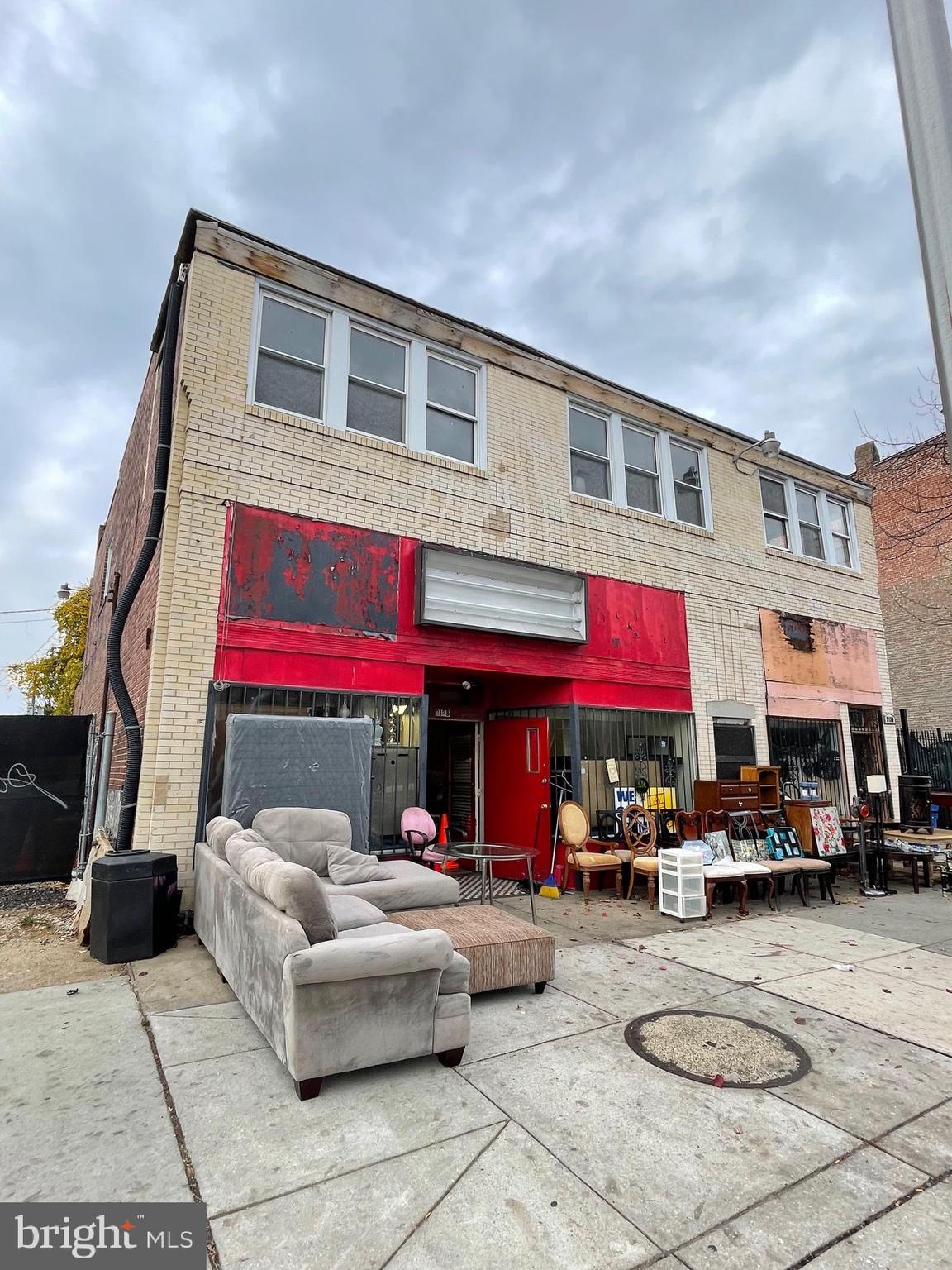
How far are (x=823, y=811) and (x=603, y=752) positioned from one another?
11.2ft

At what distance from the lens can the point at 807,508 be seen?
13.3 meters

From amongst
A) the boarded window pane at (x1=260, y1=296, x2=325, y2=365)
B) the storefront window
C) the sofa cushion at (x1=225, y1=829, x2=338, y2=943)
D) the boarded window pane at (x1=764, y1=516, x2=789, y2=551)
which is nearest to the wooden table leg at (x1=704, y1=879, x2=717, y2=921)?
the storefront window

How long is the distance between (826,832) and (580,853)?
4.15 meters

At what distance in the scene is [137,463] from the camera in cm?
1068

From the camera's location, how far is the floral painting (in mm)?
9367

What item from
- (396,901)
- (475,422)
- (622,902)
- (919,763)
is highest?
(475,422)

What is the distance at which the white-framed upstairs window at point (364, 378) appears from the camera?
7.74 meters

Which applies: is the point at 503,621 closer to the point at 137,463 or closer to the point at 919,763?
the point at 137,463

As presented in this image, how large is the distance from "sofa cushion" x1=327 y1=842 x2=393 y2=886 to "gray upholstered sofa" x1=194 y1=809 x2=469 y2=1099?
1608 millimetres

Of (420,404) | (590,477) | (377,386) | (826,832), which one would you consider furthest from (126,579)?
(826,832)

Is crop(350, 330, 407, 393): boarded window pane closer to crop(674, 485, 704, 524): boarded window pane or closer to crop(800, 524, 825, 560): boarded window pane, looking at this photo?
crop(674, 485, 704, 524): boarded window pane

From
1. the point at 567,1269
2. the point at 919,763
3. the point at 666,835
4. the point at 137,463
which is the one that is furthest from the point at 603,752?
the point at 919,763

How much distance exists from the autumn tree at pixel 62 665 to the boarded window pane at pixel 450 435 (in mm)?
15394

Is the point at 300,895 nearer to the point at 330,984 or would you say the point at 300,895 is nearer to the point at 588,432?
the point at 330,984
